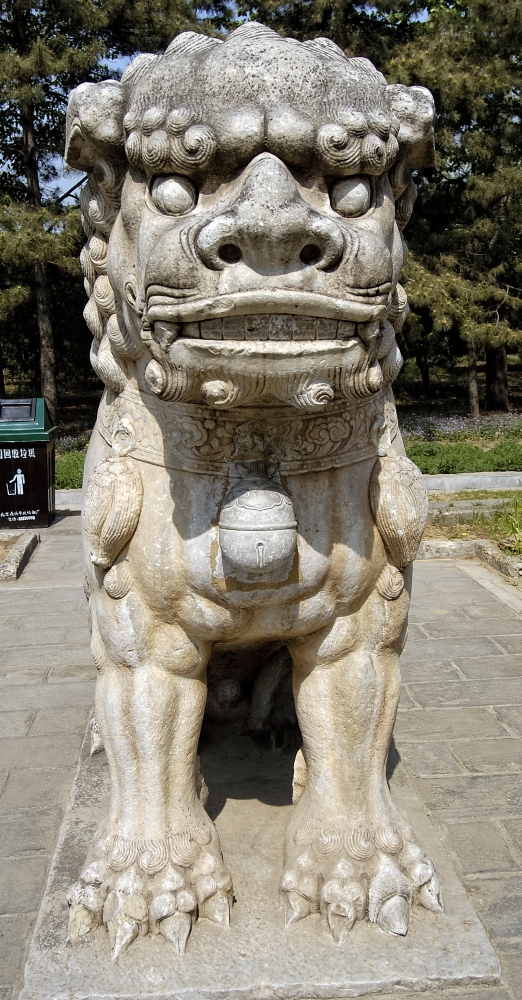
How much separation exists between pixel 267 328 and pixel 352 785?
4.06ft

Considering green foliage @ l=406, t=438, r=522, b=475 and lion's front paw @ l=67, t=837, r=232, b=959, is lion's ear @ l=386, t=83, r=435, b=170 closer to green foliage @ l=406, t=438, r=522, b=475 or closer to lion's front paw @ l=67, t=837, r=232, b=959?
→ lion's front paw @ l=67, t=837, r=232, b=959

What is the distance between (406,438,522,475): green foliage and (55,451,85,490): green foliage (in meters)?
3.93

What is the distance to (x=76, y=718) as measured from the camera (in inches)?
144

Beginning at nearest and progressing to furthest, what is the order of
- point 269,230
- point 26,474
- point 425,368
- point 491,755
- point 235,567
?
1. point 269,230
2. point 235,567
3. point 491,755
4. point 26,474
5. point 425,368

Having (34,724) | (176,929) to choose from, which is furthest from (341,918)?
(34,724)

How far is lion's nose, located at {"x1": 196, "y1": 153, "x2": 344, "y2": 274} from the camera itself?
140cm

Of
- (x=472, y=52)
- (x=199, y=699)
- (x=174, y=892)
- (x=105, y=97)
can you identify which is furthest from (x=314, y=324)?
(x=472, y=52)

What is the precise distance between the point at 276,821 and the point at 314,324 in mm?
1657

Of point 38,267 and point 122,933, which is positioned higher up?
point 38,267

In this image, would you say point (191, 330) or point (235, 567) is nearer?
point (191, 330)

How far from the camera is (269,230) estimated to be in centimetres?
140

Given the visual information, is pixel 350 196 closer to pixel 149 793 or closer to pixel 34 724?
pixel 149 793

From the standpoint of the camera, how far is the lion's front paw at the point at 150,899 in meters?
2.01

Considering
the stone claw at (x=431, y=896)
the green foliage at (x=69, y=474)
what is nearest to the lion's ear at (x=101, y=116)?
the stone claw at (x=431, y=896)
